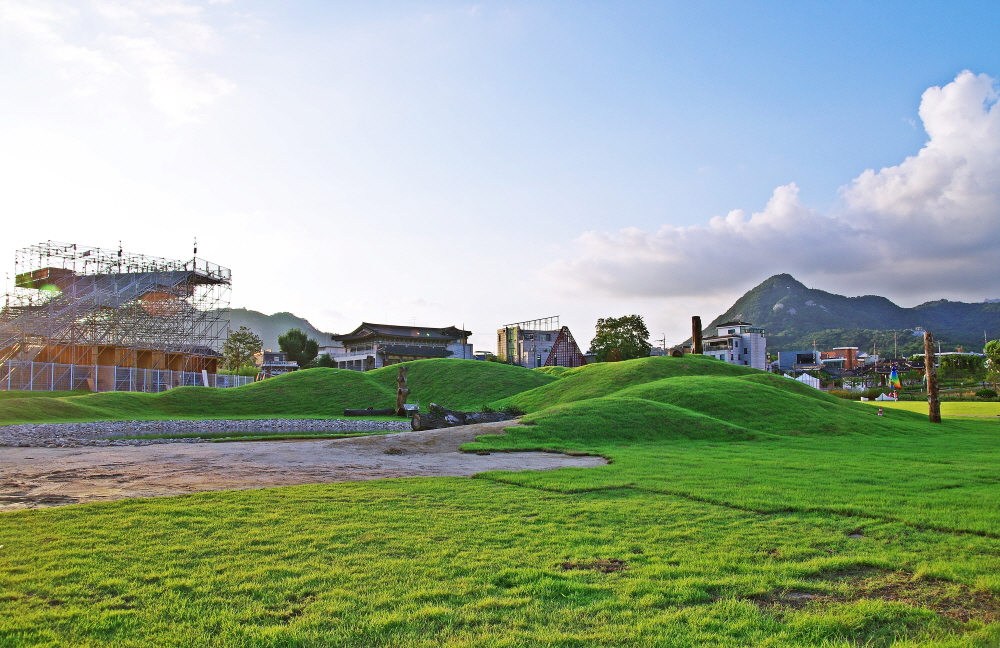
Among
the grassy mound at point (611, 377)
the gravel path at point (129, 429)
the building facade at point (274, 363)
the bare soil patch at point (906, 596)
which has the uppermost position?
the building facade at point (274, 363)

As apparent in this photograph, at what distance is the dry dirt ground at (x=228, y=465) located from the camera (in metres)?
9.95

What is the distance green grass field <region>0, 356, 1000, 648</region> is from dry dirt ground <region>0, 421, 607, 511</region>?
1.48 meters

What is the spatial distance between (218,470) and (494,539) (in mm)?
8473

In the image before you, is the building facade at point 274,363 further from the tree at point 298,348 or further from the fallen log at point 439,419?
the fallen log at point 439,419

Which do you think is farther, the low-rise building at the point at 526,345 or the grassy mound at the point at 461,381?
the low-rise building at the point at 526,345

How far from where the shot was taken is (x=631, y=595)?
482cm

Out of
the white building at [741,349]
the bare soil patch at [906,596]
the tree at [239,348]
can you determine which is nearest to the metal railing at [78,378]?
the tree at [239,348]

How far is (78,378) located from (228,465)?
1567 inches

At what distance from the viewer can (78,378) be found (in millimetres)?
44250

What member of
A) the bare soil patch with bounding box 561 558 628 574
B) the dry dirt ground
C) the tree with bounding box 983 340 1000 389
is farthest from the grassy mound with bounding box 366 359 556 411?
the tree with bounding box 983 340 1000 389

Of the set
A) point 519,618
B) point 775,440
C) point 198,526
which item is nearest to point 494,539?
point 519,618

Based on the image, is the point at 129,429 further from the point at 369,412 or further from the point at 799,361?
the point at 799,361

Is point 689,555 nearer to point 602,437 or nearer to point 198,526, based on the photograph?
point 198,526

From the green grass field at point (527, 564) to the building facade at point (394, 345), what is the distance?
79.8 meters
